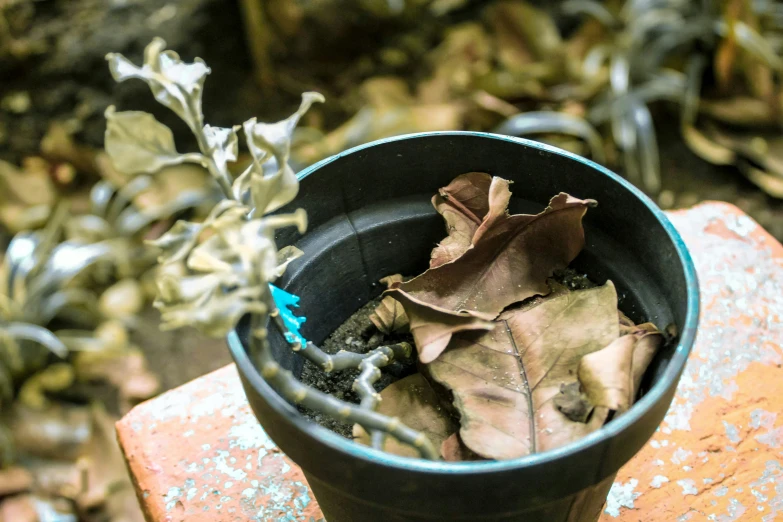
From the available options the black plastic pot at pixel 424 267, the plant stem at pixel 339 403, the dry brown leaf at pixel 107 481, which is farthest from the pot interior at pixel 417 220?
the dry brown leaf at pixel 107 481

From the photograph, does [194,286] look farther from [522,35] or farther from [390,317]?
[522,35]

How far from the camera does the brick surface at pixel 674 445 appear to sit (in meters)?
0.73

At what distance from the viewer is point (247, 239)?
41cm

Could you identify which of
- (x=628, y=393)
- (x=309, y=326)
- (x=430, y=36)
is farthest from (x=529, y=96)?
(x=628, y=393)

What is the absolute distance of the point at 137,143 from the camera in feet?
1.57

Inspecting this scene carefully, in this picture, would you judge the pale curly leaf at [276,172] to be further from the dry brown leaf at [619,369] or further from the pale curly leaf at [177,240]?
the dry brown leaf at [619,369]

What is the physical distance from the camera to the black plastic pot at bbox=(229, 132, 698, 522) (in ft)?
1.43

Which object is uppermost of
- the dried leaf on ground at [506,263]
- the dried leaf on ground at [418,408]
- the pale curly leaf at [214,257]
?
the pale curly leaf at [214,257]

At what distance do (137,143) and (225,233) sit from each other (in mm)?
114

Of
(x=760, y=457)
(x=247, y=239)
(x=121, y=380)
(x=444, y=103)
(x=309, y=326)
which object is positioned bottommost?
(x=121, y=380)

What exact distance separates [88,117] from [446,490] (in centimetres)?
180

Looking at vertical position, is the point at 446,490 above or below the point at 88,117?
above

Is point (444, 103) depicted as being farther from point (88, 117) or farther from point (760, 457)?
point (760, 457)

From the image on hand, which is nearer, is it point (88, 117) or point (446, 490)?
point (446, 490)
